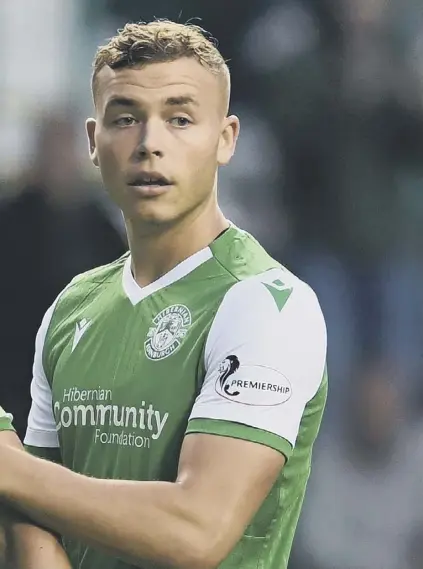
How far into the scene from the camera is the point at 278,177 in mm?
4652

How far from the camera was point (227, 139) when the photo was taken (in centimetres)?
232

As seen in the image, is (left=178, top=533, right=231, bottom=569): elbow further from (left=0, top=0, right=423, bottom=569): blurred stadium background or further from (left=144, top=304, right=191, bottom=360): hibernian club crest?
(left=0, top=0, right=423, bottom=569): blurred stadium background

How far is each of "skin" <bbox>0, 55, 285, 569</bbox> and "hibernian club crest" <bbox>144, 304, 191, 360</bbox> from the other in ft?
0.55

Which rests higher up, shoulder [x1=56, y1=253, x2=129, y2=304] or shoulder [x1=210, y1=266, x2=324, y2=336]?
shoulder [x1=210, y1=266, x2=324, y2=336]

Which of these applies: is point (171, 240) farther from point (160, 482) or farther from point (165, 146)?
point (160, 482)

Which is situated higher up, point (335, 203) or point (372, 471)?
point (335, 203)

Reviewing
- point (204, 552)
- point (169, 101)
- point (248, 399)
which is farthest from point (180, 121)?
point (204, 552)

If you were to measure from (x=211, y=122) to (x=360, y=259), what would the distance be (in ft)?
7.65

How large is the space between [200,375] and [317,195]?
266 centimetres

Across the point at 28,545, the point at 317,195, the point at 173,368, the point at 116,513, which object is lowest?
the point at 317,195

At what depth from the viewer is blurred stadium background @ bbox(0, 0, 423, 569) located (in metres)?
4.32

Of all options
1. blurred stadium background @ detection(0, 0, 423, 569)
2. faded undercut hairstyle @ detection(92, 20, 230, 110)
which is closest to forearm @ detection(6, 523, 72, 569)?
faded undercut hairstyle @ detection(92, 20, 230, 110)

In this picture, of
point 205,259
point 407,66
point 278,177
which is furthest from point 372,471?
point 205,259

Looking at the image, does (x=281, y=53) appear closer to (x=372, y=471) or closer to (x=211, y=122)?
(x=372, y=471)
